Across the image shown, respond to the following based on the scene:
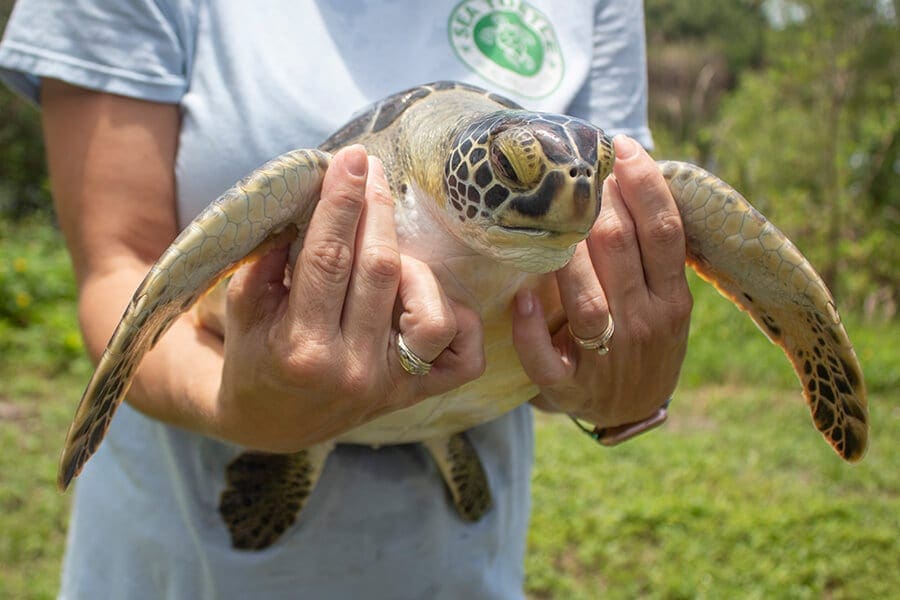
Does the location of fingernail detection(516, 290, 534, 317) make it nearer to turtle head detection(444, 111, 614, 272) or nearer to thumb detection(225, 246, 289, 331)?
turtle head detection(444, 111, 614, 272)

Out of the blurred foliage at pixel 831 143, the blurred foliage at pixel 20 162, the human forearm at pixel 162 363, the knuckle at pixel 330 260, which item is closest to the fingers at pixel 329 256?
the knuckle at pixel 330 260

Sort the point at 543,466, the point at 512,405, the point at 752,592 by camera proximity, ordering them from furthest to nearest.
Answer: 1. the point at 543,466
2. the point at 752,592
3. the point at 512,405

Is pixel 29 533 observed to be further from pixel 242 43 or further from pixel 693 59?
pixel 693 59

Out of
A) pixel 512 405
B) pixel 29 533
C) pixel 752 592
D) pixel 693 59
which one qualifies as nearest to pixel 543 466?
pixel 752 592

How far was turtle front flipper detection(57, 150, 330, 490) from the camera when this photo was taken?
0.95m

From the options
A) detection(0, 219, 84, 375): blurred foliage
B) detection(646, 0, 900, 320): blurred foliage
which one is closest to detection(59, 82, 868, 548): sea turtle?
detection(0, 219, 84, 375): blurred foliage

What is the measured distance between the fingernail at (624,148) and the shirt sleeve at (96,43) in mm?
656

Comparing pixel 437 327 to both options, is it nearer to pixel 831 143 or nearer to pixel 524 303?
pixel 524 303

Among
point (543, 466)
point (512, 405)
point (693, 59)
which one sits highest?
point (512, 405)

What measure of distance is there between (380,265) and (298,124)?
1.29 feet

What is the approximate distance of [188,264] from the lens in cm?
98

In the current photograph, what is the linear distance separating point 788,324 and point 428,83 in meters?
0.66

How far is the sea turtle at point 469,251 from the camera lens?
2.99 feet

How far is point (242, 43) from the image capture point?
1.23m
